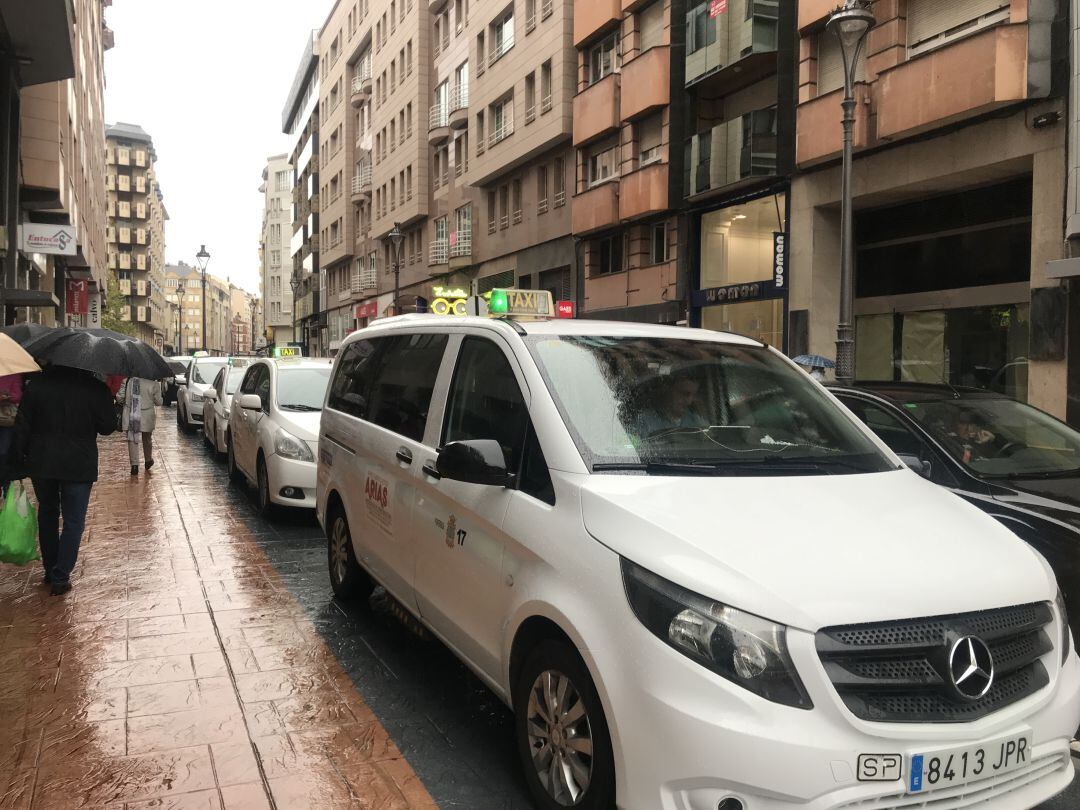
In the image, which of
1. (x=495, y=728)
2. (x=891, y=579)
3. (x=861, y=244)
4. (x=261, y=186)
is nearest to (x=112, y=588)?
(x=495, y=728)

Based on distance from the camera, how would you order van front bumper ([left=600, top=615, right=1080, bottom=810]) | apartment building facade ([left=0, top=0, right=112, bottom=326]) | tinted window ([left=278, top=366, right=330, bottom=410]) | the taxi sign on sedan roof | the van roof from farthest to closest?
apartment building facade ([left=0, top=0, right=112, bottom=326]) → the taxi sign on sedan roof → tinted window ([left=278, top=366, right=330, bottom=410]) → the van roof → van front bumper ([left=600, top=615, right=1080, bottom=810])

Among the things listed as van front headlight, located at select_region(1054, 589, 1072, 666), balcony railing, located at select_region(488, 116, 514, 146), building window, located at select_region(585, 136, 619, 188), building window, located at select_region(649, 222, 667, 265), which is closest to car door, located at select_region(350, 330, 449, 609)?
van front headlight, located at select_region(1054, 589, 1072, 666)

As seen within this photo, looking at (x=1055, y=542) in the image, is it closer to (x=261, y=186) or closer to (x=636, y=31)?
(x=636, y=31)

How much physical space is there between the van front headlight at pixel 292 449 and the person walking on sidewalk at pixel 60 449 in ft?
8.69

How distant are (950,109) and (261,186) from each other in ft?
404

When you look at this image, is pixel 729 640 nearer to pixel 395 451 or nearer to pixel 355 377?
pixel 395 451

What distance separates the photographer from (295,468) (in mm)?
9211

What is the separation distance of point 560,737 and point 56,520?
494 centimetres

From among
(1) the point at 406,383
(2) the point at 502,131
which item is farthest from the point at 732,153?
(1) the point at 406,383

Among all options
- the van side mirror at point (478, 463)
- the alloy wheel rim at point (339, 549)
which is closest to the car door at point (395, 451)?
the alloy wheel rim at point (339, 549)

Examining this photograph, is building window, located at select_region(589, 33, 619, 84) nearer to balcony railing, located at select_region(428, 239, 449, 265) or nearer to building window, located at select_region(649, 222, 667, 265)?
building window, located at select_region(649, 222, 667, 265)

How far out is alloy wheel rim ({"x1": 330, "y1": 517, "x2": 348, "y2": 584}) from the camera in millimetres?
6160

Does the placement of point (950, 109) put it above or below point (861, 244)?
above

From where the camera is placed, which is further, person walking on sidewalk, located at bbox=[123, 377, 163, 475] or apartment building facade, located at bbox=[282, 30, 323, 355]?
apartment building facade, located at bbox=[282, 30, 323, 355]
